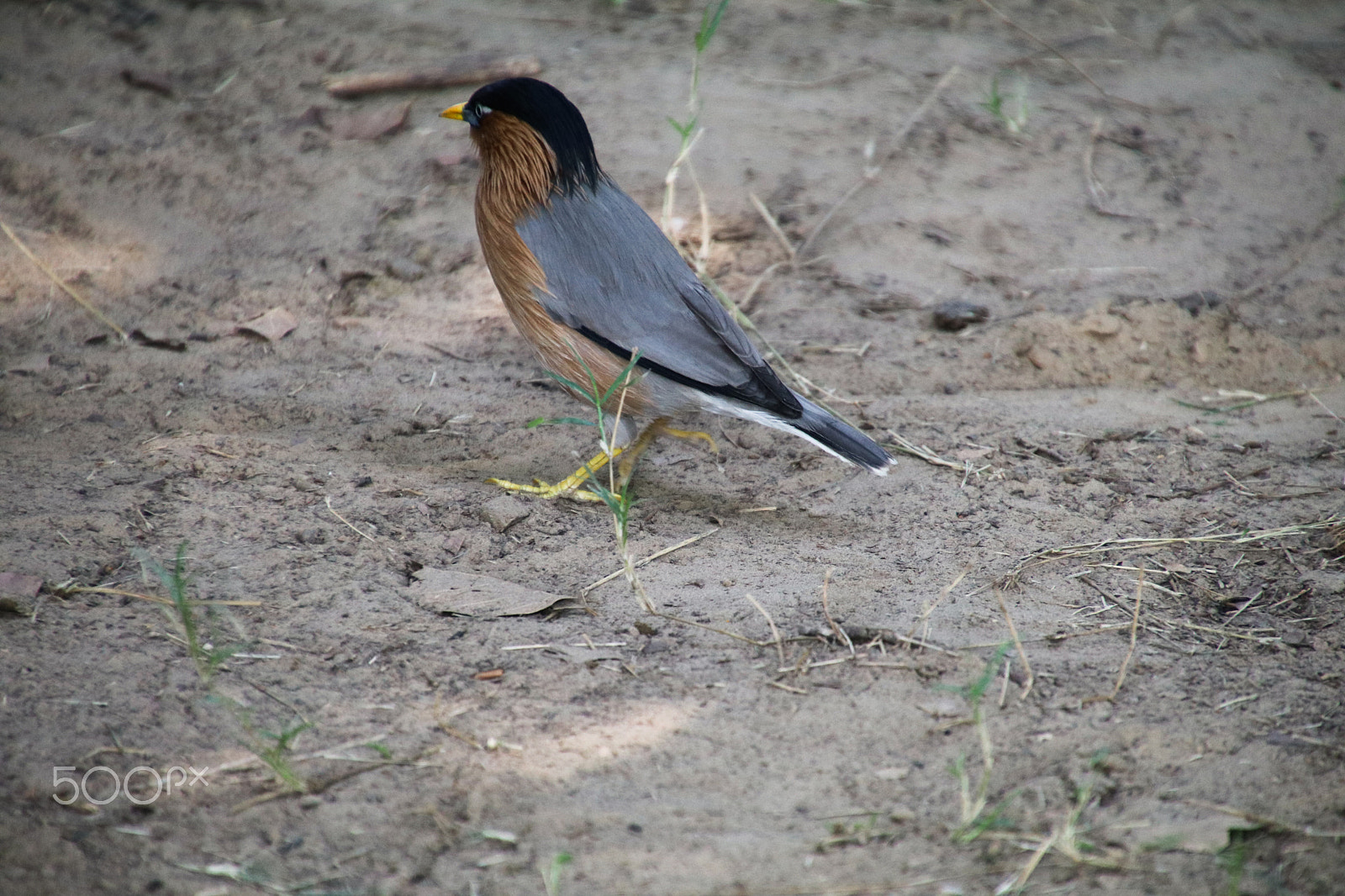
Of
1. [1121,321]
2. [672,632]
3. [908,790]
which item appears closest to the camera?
[908,790]

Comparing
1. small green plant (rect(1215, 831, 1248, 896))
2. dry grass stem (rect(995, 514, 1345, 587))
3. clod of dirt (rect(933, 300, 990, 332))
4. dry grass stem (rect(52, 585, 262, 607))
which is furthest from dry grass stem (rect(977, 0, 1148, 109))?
dry grass stem (rect(52, 585, 262, 607))

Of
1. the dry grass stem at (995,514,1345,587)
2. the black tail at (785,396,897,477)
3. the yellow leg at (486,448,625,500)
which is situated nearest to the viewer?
the dry grass stem at (995,514,1345,587)

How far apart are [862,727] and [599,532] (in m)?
1.39

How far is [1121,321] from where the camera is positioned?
4980 mm

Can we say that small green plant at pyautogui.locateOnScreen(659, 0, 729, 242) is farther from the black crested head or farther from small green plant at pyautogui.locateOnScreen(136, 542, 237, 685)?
small green plant at pyautogui.locateOnScreen(136, 542, 237, 685)

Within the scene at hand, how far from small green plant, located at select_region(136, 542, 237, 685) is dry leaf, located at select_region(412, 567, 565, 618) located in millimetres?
610

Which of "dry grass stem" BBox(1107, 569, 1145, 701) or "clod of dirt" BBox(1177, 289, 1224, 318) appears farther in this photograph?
"clod of dirt" BBox(1177, 289, 1224, 318)

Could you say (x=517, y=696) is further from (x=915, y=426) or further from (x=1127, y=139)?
(x=1127, y=139)

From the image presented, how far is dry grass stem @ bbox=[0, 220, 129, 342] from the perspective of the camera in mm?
4766

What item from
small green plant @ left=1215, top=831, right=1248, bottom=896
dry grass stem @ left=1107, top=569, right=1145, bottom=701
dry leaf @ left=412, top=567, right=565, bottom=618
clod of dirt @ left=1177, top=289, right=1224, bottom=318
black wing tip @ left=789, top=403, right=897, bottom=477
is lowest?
dry leaf @ left=412, top=567, right=565, bottom=618

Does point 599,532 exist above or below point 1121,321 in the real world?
below

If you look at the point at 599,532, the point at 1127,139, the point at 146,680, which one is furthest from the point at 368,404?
the point at 1127,139

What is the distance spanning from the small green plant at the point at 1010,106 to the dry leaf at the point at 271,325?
13.6 feet

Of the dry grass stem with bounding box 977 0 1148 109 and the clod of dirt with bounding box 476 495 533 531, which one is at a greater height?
the dry grass stem with bounding box 977 0 1148 109
